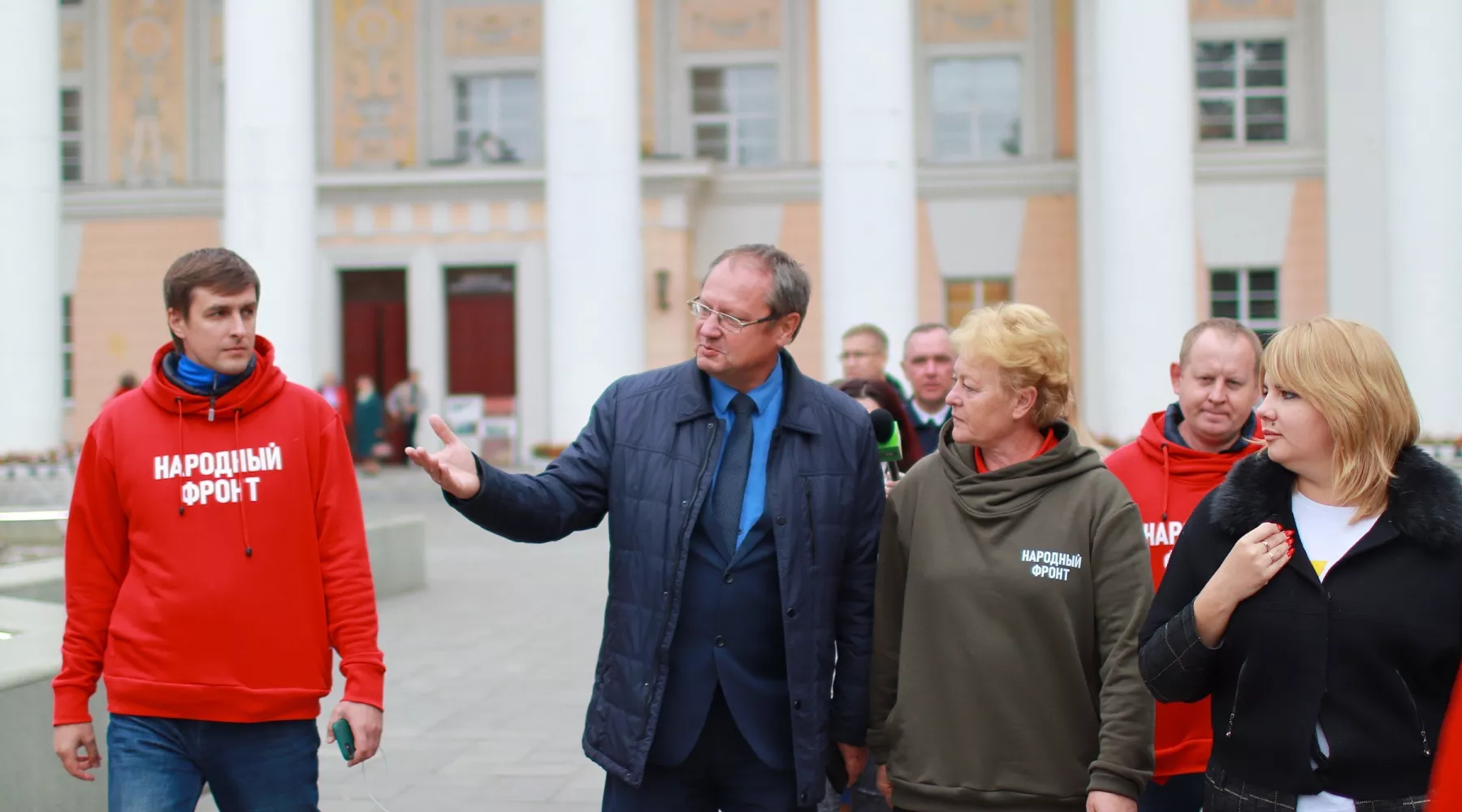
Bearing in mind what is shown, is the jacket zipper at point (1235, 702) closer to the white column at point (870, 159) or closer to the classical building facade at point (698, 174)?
the white column at point (870, 159)

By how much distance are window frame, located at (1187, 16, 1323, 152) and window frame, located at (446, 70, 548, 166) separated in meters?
10.3

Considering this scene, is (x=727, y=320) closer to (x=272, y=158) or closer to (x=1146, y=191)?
(x=1146, y=191)

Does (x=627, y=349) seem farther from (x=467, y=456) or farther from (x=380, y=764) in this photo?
(x=467, y=456)

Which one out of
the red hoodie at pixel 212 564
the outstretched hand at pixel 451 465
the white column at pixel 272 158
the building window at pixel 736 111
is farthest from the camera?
the building window at pixel 736 111

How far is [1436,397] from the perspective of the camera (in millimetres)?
18906

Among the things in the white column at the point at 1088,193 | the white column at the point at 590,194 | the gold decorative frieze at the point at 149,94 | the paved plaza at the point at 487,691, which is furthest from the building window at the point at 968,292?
the gold decorative frieze at the point at 149,94

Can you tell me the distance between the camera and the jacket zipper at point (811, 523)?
3.41m

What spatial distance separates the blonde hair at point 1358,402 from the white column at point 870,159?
14.1 m

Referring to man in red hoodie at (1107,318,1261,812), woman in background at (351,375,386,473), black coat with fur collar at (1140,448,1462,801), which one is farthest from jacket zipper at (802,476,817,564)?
woman in background at (351,375,386,473)

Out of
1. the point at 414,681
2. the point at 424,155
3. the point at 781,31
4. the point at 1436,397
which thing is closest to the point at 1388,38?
the point at 1436,397

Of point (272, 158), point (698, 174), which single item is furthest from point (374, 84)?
point (272, 158)

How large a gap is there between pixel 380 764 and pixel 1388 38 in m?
17.3

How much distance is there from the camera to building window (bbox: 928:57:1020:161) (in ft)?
78.7

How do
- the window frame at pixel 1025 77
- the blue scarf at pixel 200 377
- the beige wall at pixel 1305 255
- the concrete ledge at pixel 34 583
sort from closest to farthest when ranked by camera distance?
the blue scarf at pixel 200 377 → the concrete ledge at pixel 34 583 → the beige wall at pixel 1305 255 → the window frame at pixel 1025 77
